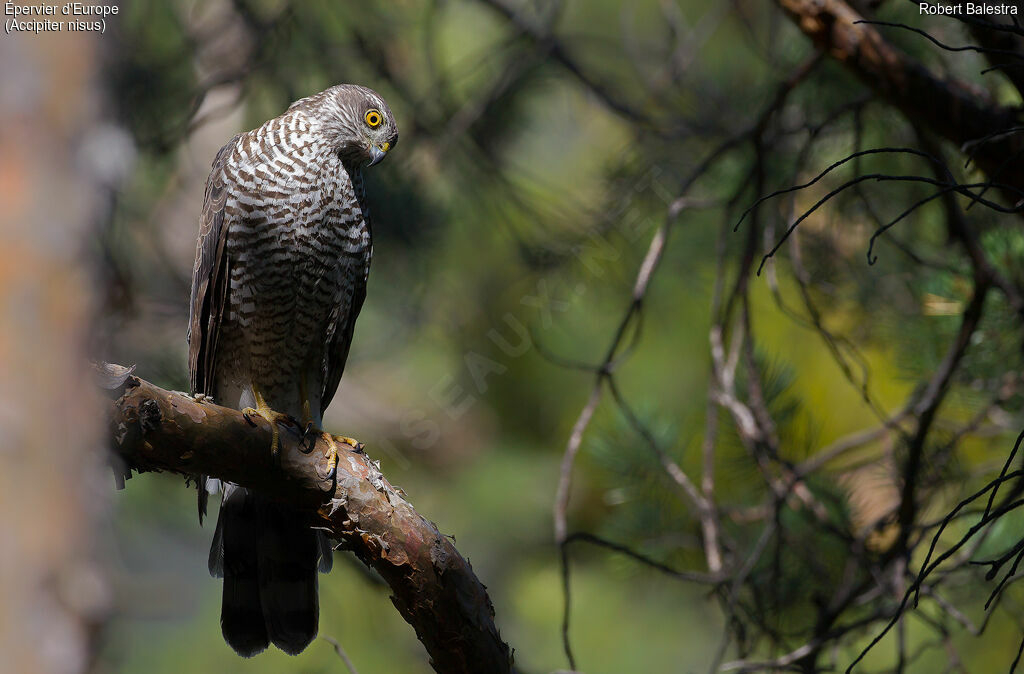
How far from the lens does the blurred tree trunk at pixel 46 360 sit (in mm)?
1880

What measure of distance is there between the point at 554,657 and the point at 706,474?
11.9ft

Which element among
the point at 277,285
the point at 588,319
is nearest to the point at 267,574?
the point at 277,285

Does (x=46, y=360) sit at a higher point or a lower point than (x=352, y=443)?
higher

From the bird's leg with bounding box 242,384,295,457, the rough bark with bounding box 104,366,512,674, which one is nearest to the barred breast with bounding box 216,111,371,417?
the bird's leg with bounding box 242,384,295,457

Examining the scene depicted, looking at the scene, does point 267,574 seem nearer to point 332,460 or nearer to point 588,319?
point 332,460

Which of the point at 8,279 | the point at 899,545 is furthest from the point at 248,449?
the point at 899,545

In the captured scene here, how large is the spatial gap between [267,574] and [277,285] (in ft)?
2.38

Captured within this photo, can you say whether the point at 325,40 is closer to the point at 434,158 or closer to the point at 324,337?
the point at 434,158

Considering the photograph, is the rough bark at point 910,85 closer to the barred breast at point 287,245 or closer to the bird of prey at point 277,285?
the bird of prey at point 277,285

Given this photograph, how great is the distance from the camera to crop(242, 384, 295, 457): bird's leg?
5.96 ft

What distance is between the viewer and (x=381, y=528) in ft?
6.13

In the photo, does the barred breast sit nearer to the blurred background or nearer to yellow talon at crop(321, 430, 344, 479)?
Answer: the blurred background

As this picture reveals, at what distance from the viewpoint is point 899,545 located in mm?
2430

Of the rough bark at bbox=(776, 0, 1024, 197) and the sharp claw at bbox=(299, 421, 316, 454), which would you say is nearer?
the sharp claw at bbox=(299, 421, 316, 454)
